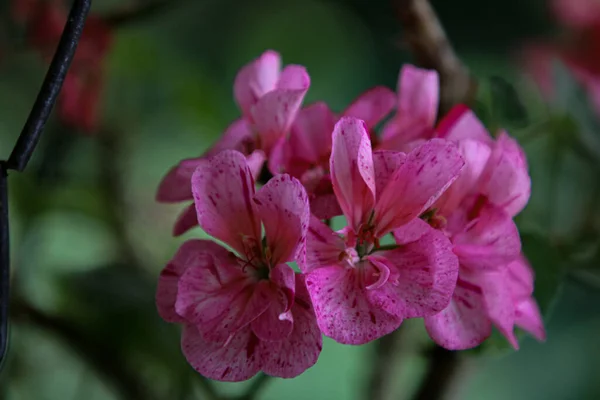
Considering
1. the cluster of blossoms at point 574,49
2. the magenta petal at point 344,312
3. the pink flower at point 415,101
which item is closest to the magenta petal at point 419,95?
the pink flower at point 415,101

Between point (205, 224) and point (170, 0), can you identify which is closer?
point (205, 224)

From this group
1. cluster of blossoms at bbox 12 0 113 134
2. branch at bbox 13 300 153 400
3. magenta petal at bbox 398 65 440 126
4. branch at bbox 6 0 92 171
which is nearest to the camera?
branch at bbox 6 0 92 171

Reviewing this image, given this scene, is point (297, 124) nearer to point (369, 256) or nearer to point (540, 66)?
point (369, 256)

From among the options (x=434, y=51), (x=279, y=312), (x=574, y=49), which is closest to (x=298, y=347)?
(x=279, y=312)

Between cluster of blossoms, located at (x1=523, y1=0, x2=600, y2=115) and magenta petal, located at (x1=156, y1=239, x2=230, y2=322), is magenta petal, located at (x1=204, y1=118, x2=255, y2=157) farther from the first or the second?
cluster of blossoms, located at (x1=523, y1=0, x2=600, y2=115)

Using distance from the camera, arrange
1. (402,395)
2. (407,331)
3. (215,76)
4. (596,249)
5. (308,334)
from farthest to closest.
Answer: (215,76)
(402,395)
(407,331)
(596,249)
(308,334)

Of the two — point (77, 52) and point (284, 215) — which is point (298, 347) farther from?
point (77, 52)

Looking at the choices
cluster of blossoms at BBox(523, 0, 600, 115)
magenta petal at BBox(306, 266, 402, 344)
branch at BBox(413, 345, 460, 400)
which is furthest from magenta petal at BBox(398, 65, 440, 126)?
cluster of blossoms at BBox(523, 0, 600, 115)

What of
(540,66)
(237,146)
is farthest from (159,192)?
(540,66)
